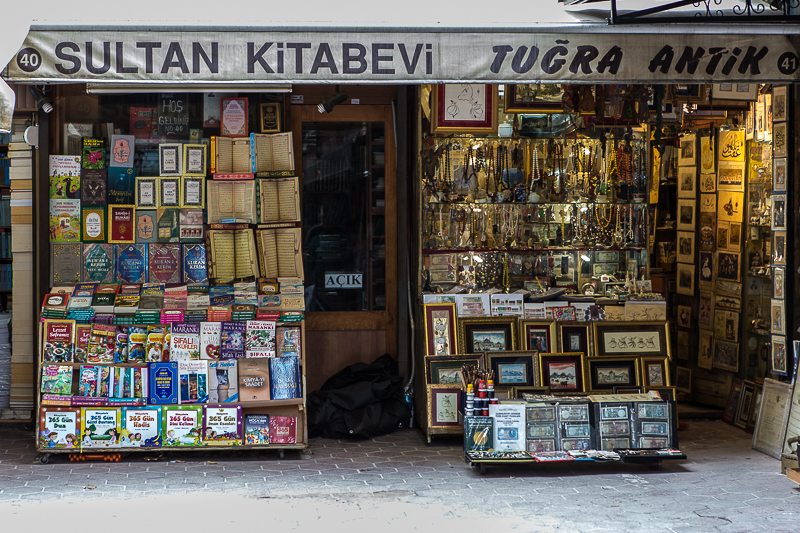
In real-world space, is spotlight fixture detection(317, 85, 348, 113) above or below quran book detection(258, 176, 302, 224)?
above

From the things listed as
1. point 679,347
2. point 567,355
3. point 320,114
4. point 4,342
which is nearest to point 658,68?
point 567,355

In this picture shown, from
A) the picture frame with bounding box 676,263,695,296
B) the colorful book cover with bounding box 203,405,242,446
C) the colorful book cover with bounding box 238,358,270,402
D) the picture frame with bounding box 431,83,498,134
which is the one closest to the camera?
the colorful book cover with bounding box 203,405,242,446

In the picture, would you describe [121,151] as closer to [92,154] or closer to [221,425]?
[92,154]

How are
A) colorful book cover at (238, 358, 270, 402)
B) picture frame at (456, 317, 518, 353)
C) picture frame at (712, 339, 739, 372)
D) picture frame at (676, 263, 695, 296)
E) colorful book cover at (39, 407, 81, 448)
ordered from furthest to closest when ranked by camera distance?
picture frame at (676, 263, 695, 296) → picture frame at (712, 339, 739, 372) → picture frame at (456, 317, 518, 353) → colorful book cover at (238, 358, 270, 402) → colorful book cover at (39, 407, 81, 448)

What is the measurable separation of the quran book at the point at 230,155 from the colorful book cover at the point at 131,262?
988mm

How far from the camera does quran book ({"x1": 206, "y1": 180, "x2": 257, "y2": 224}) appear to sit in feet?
25.2

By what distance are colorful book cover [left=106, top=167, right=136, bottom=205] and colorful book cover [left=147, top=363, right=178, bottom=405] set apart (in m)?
1.68

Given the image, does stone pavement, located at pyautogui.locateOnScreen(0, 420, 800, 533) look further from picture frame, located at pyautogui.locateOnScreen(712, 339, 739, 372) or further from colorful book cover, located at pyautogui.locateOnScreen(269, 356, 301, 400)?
picture frame, located at pyautogui.locateOnScreen(712, 339, 739, 372)

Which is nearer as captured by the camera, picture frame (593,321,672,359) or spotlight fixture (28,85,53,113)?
spotlight fixture (28,85,53,113)

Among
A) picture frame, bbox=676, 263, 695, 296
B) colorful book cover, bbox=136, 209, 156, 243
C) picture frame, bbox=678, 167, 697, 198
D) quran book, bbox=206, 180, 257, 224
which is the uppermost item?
picture frame, bbox=678, 167, 697, 198

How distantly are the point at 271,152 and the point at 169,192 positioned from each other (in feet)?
3.23

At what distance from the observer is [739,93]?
816cm

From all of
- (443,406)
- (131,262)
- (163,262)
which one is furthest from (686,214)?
(131,262)

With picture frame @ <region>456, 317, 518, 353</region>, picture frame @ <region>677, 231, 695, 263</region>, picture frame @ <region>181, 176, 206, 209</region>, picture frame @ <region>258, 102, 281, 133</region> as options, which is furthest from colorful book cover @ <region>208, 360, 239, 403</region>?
picture frame @ <region>677, 231, 695, 263</region>
